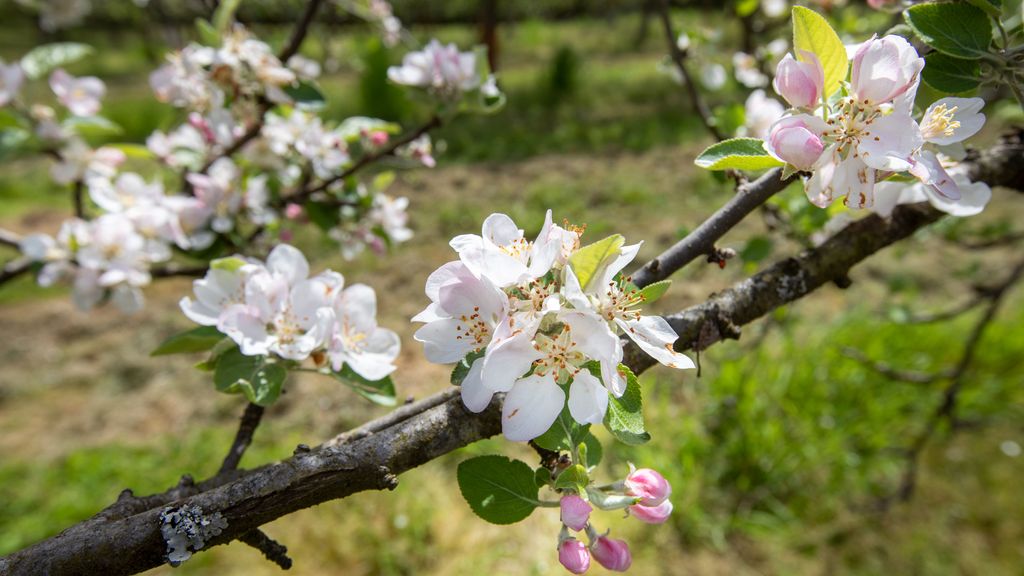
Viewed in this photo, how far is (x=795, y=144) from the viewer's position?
498 mm

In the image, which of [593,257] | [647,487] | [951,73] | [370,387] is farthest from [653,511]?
[951,73]

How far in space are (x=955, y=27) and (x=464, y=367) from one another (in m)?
0.53

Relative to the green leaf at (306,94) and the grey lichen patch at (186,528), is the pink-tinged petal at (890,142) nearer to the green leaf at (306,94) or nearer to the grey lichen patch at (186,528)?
the grey lichen patch at (186,528)

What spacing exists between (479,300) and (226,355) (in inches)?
14.1

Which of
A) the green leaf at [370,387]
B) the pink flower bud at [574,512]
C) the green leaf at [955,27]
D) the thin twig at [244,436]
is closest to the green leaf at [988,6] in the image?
the green leaf at [955,27]

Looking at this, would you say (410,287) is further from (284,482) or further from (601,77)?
(601,77)

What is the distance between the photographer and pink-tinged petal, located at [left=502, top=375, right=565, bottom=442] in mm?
491

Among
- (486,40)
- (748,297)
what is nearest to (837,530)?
(748,297)

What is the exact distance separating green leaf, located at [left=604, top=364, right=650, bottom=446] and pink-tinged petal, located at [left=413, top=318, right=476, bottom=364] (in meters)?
0.12

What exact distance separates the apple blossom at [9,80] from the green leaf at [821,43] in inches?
56.4

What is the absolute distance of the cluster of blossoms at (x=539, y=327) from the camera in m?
0.47

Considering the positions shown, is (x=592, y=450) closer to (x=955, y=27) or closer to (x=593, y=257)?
(x=593, y=257)

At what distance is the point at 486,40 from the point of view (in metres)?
6.08

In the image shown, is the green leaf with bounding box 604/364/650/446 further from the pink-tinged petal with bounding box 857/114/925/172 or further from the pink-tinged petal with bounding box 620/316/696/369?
the pink-tinged petal with bounding box 857/114/925/172
